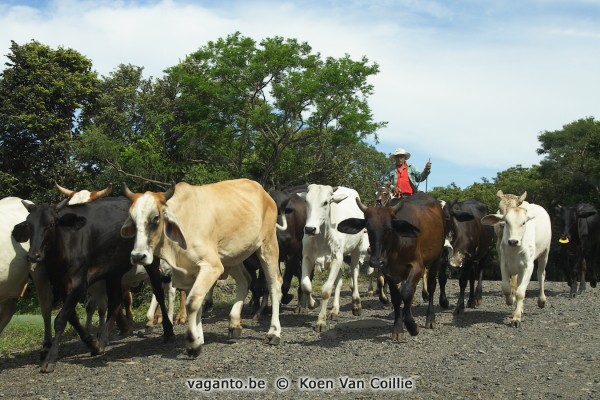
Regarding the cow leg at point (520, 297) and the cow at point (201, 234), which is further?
the cow leg at point (520, 297)

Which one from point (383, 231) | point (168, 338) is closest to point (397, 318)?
point (383, 231)

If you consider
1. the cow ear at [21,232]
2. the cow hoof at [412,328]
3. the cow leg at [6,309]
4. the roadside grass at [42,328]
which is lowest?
the roadside grass at [42,328]

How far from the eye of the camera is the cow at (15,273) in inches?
372

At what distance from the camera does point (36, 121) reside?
34156 mm

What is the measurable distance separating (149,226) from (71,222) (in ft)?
4.40

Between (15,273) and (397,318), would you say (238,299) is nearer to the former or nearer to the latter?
(397,318)

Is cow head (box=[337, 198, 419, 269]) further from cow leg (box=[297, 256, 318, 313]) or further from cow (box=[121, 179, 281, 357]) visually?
cow leg (box=[297, 256, 318, 313])

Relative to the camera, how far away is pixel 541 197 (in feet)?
137

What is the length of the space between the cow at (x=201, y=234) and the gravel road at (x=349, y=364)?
0.73 meters

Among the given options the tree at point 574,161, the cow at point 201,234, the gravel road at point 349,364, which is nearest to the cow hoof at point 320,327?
the gravel road at point 349,364

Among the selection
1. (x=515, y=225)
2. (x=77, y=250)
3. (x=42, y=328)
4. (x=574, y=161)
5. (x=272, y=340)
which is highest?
→ (x=574, y=161)

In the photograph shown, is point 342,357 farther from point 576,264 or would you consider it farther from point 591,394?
point 576,264

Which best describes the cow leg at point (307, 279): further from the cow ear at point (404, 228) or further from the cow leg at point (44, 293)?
the cow leg at point (44, 293)

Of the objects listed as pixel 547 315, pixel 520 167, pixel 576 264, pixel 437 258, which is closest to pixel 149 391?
pixel 437 258
